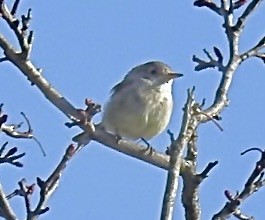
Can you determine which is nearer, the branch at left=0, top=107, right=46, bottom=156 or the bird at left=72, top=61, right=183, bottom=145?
the branch at left=0, top=107, right=46, bottom=156

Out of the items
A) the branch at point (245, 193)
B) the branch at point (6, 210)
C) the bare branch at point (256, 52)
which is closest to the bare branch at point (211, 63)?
the bare branch at point (256, 52)

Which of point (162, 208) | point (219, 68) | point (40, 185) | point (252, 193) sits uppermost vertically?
point (219, 68)

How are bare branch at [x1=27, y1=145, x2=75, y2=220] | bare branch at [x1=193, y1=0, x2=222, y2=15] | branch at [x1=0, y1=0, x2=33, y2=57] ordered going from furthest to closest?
bare branch at [x1=193, y1=0, x2=222, y2=15] → branch at [x1=0, y1=0, x2=33, y2=57] → bare branch at [x1=27, y1=145, x2=75, y2=220]

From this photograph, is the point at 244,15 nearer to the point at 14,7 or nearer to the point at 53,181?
the point at 14,7

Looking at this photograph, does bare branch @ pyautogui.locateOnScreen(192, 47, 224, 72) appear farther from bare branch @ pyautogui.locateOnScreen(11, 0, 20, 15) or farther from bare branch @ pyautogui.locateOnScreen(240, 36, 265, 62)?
bare branch @ pyautogui.locateOnScreen(11, 0, 20, 15)

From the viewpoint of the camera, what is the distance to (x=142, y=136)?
9.21 m

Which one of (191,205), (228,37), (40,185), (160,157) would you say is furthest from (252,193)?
(228,37)

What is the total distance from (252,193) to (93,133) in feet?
3.16

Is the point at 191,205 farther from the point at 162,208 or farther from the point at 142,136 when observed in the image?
the point at 142,136

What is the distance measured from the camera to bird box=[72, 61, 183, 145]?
8.99 m

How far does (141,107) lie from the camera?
29.4ft

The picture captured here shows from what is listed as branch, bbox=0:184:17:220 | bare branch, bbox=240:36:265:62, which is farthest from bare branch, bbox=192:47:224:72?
branch, bbox=0:184:17:220

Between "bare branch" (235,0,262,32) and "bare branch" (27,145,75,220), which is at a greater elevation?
"bare branch" (235,0,262,32)

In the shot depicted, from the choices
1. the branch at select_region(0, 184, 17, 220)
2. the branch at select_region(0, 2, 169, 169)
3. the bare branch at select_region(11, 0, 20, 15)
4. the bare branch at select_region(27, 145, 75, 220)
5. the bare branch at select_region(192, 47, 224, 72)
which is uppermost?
the bare branch at select_region(192, 47, 224, 72)
